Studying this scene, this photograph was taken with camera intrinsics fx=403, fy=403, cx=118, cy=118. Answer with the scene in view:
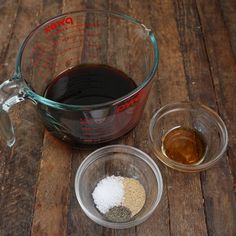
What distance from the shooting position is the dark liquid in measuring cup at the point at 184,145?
33.5 inches

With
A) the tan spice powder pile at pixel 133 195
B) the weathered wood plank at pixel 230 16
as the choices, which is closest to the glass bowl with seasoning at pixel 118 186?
the tan spice powder pile at pixel 133 195

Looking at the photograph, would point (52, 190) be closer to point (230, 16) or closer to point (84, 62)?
point (84, 62)

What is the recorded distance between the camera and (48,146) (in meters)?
0.85

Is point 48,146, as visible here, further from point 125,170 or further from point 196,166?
point 196,166

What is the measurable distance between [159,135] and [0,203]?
36cm

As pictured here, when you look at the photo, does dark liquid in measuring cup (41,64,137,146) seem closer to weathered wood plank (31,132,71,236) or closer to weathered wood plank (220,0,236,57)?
weathered wood plank (31,132,71,236)

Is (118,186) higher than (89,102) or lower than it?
lower

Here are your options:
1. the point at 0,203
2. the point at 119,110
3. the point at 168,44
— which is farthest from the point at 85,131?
the point at 168,44

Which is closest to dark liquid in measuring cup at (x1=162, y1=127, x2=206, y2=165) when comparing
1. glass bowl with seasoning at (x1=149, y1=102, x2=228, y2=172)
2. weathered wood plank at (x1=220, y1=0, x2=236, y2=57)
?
glass bowl with seasoning at (x1=149, y1=102, x2=228, y2=172)

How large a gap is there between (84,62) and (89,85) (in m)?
0.11

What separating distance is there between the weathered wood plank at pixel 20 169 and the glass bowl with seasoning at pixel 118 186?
10 cm

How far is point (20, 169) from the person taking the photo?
0.83 meters

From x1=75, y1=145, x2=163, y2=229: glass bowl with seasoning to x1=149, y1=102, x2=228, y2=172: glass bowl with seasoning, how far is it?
5 cm

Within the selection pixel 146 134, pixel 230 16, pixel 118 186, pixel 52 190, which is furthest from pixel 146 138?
pixel 230 16
